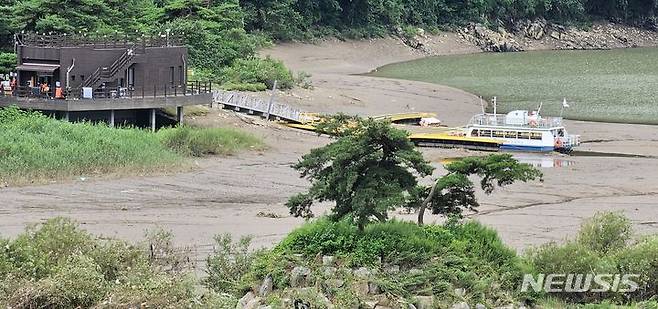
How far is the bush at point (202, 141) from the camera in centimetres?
4744

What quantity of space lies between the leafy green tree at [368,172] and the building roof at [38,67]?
27.0 meters

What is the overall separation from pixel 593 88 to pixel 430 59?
26.6 m

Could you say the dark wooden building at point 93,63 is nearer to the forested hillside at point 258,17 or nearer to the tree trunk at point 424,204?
the forested hillside at point 258,17

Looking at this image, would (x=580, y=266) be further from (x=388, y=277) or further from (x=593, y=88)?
(x=593, y=88)

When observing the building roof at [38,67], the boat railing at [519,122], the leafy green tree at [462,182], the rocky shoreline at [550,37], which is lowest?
the boat railing at [519,122]

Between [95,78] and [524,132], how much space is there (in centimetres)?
1856

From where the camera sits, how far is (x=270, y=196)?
134 feet

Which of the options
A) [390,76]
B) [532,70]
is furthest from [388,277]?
[532,70]

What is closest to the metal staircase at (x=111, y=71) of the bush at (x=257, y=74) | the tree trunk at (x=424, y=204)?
the bush at (x=257, y=74)

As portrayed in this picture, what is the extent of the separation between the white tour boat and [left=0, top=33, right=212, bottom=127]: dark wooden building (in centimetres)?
1258

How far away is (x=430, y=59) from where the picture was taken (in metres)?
105

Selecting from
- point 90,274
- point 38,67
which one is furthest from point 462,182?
point 38,67

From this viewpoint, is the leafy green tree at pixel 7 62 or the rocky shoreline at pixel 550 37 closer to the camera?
the leafy green tree at pixel 7 62

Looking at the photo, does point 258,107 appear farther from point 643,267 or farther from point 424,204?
point 643,267
